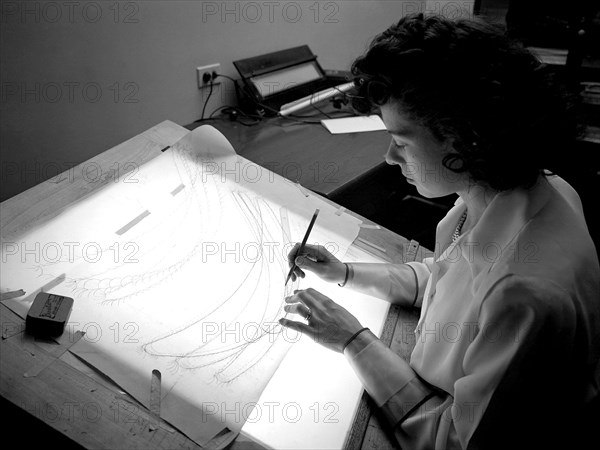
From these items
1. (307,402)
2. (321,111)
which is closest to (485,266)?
(307,402)

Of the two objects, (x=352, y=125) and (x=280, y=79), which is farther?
(x=280, y=79)

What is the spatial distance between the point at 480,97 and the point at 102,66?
121 centimetres

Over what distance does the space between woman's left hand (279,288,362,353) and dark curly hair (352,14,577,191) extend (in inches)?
13.1

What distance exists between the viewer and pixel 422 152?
2.95ft

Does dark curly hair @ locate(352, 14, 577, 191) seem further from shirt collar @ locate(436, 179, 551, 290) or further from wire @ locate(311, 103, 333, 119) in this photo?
wire @ locate(311, 103, 333, 119)

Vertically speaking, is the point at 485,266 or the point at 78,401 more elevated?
the point at 485,266

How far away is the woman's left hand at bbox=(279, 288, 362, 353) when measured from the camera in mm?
916

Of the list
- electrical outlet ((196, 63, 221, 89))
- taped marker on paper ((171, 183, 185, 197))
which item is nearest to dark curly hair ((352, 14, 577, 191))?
taped marker on paper ((171, 183, 185, 197))

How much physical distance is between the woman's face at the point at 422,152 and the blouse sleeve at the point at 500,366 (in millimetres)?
242

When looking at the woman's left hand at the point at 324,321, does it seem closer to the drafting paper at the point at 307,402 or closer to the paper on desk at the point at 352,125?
the drafting paper at the point at 307,402

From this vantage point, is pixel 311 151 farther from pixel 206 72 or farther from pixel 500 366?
pixel 500 366

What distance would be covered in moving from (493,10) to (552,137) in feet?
7.31

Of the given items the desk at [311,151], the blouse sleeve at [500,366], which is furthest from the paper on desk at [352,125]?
the blouse sleeve at [500,366]

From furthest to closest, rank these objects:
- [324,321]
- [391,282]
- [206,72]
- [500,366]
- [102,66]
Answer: [206,72] < [102,66] < [391,282] < [324,321] < [500,366]
